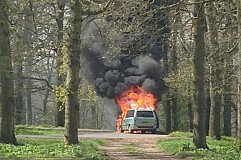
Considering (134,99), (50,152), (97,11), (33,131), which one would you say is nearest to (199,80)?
(97,11)

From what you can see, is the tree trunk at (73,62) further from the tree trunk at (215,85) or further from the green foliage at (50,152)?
the tree trunk at (215,85)

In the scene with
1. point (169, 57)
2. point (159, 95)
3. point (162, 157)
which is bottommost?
point (162, 157)

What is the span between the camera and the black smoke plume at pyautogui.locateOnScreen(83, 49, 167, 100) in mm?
43594

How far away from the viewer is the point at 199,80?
66.1 ft

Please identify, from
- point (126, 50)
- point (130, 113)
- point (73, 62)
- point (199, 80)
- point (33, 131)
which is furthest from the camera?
point (130, 113)

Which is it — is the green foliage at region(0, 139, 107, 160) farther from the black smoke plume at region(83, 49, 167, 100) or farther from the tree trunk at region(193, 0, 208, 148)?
the black smoke plume at region(83, 49, 167, 100)

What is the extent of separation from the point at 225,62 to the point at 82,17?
11971 millimetres

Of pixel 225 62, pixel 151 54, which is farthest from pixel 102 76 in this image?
pixel 225 62

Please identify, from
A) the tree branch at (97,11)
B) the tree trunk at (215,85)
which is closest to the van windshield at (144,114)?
the tree trunk at (215,85)

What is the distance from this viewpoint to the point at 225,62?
2948 centimetres

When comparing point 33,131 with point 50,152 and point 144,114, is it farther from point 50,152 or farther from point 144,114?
point 50,152

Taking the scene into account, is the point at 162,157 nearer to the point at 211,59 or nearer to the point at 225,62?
the point at 211,59

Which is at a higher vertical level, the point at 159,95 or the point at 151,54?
the point at 151,54

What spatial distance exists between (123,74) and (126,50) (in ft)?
46.9
